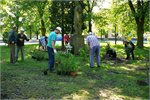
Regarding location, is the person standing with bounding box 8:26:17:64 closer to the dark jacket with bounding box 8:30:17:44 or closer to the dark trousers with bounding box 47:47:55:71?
the dark jacket with bounding box 8:30:17:44

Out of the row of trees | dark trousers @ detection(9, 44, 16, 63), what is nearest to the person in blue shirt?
dark trousers @ detection(9, 44, 16, 63)

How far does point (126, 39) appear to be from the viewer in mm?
21531

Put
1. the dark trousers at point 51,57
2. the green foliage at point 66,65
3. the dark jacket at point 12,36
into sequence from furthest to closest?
1. the dark jacket at point 12,36
2. the dark trousers at point 51,57
3. the green foliage at point 66,65

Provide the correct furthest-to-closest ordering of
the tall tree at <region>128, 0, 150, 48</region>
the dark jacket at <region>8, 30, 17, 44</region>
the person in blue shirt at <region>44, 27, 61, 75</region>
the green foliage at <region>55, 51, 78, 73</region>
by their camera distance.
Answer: the tall tree at <region>128, 0, 150, 48</region> < the dark jacket at <region>8, 30, 17, 44</region> < the person in blue shirt at <region>44, 27, 61, 75</region> < the green foliage at <region>55, 51, 78, 73</region>

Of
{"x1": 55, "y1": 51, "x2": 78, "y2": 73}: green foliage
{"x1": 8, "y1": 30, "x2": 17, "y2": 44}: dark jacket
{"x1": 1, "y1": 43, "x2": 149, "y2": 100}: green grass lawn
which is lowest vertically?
{"x1": 1, "y1": 43, "x2": 149, "y2": 100}: green grass lawn

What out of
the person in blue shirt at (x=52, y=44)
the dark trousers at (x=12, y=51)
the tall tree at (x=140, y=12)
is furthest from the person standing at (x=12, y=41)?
the tall tree at (x=140, y=12)

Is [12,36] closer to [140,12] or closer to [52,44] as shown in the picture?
[52,44]

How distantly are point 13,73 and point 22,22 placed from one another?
108ft

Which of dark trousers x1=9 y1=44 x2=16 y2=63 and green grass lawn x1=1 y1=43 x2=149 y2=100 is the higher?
dark trousers x1=9 y1=44 x2=16 y2=63

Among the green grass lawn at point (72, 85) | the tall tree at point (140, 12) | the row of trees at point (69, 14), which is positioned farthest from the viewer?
the tall tree at point (140, 12)

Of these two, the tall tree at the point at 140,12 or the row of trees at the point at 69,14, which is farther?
the tall tree at the point at 140,12

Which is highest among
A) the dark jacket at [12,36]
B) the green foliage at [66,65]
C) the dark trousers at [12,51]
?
the dark jacket at [12,36]

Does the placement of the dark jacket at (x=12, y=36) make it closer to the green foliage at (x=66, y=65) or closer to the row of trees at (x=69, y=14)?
the green foliage at (x=66, y=65)

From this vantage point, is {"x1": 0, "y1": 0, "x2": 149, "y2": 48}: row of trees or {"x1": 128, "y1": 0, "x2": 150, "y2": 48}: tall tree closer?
{"x1": 0, "y1": 0, "x2": 149, "y2": 48}: row of trees
